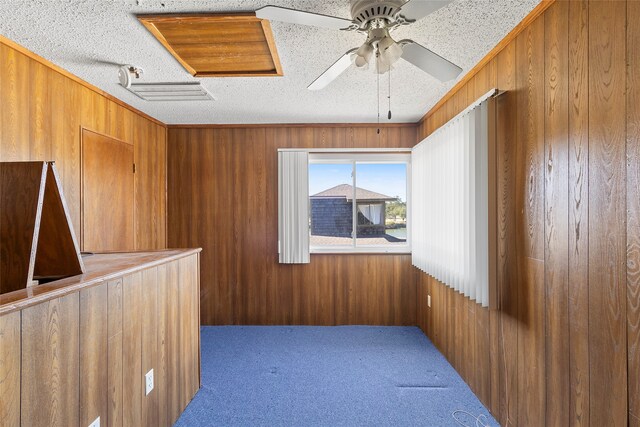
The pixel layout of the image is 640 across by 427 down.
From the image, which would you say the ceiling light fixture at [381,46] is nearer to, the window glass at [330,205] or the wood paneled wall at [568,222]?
the wood paneled wall at [568,222]

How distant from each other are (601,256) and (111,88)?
334 cm

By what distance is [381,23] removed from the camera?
1341 millimetres

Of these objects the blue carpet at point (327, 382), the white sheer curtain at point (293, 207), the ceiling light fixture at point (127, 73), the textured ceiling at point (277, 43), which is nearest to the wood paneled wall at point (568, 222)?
the textured ceiling at point (277, 43)

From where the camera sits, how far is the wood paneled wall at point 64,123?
1.80 metres

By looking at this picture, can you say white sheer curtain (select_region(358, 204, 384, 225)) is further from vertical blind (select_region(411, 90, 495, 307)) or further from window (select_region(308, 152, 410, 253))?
vertical blind (select_region(411, 90, 495, 307))

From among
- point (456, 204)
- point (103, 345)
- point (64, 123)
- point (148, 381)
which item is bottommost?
point (148, 381)

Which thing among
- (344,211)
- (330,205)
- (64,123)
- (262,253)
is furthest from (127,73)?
(344,211)

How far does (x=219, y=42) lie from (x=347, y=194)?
2.16 metres

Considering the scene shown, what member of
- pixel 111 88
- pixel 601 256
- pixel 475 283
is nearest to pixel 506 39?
pixel 601 256

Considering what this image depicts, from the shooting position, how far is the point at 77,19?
5.11 feet

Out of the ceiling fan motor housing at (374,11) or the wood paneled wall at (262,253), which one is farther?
the wood paneled wall at (262,253)

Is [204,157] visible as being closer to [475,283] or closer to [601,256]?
[475,283]

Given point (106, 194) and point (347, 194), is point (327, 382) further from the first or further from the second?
point (106, 194)

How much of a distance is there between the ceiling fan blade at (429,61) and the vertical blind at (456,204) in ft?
1.72
